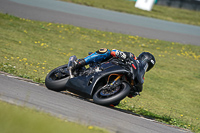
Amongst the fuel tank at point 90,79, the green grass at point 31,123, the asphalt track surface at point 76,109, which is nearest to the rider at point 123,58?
the fuel tank at point 90,79

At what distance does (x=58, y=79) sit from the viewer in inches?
261

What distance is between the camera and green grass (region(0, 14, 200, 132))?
7.95m

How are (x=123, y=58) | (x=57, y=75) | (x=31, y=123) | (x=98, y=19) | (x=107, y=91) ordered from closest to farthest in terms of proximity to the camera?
(x=31, y=123) → (x=107, y=91) → (x=123, y=58) → (x=57, y=75) → (x=98, y=19)

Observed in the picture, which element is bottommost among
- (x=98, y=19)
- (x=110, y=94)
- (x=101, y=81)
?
(x=110, y=94)

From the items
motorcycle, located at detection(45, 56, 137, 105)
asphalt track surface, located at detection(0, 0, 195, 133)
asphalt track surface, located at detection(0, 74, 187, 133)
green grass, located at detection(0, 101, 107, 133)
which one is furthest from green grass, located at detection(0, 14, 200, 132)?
green grass, located at detection(0, 101, 107, 133)

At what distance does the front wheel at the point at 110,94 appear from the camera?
5.59m

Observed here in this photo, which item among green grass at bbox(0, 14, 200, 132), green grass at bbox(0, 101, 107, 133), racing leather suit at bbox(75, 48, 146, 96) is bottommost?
green grass at bbox(0, 14, 200, 132)

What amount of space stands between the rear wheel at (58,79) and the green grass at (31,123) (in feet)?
6.37

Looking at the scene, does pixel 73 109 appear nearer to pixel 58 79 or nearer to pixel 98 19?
pixel 58 79

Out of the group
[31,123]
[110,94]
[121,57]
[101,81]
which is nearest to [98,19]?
[121,57]

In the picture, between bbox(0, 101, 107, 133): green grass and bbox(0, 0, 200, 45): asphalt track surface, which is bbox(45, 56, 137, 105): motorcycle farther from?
bbox(0, 0, 200, 45): asphalt track surface

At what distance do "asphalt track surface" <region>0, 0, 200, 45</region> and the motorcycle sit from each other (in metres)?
10.2

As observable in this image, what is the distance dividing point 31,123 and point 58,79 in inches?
116

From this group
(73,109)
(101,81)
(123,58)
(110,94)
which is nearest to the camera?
(73,109)
